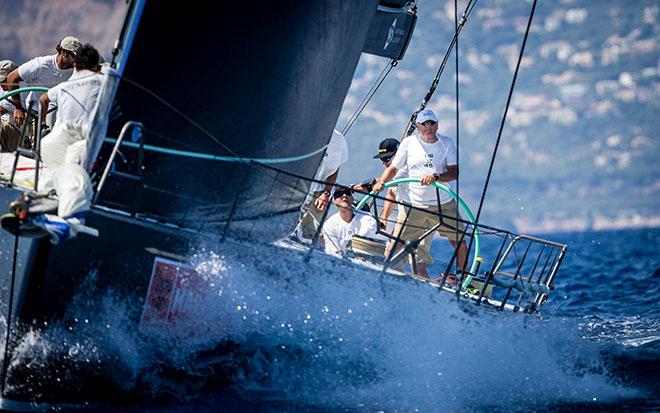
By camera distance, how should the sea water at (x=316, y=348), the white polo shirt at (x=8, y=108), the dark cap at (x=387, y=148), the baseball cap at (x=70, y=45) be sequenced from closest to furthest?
the sea water at (x=316, y=348) → the baseball cap at (x=70, y=45) → the white polo shirt at (x=8, y=108) → the dark cap at (x=387, y=148)

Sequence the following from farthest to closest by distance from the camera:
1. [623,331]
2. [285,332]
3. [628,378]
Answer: [623,331]
[628,378]
[285,332]

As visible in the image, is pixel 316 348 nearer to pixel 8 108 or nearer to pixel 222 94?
pixel 222 94

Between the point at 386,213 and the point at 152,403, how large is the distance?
3002 millimetres

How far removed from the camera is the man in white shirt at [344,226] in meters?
7.60

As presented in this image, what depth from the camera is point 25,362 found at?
5688 millimetres

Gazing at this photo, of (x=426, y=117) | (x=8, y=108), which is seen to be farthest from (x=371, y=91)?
(x=8, y=108)

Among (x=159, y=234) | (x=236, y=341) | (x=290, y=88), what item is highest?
(x=290, y=88)

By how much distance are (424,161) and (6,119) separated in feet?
11.8

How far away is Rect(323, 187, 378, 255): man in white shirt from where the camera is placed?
24.9 feet

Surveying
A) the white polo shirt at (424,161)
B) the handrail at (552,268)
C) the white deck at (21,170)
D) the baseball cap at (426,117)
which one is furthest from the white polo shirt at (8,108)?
the handrail at (552,268)

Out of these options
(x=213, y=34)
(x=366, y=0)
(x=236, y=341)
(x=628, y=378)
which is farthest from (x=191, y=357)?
(x=628, y=378)

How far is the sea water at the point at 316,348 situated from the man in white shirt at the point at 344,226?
4.75 feet

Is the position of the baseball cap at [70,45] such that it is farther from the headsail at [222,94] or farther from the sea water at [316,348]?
the sea water at [316,348]

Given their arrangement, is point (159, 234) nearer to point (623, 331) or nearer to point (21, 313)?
point (21, 313)
